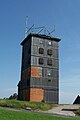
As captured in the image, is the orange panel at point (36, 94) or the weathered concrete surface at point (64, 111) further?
the orange panel at point (36, 94)

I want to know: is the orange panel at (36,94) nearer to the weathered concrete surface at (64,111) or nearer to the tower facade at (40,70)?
the tower facade at (40,70)

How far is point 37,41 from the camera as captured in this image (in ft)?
174

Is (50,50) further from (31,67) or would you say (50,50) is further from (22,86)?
(22,86)

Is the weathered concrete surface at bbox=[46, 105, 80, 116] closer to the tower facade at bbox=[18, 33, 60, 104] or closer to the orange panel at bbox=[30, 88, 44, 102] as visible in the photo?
the orange panel at bbox=[30, 88, 44, 102]

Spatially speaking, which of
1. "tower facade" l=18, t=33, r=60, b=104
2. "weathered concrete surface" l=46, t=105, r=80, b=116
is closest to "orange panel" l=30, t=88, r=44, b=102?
"tower facade" l=18, t=33, r=60, b=104

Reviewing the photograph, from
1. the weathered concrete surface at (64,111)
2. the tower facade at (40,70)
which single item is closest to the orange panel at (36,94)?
the tower facade at (40,70)

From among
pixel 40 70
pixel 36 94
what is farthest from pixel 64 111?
pixel 40 70

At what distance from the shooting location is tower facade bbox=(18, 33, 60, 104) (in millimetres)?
50125

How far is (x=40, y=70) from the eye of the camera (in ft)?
169

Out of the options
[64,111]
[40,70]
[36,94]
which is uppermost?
[40,70]

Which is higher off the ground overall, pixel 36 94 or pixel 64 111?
pixel 36 94

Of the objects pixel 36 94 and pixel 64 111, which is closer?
pixel 64 111

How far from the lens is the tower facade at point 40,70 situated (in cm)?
5012

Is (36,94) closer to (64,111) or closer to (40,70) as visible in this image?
(40,70)
